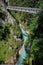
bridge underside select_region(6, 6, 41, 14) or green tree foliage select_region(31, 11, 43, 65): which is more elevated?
green tree foliage select_region(31, 11, 43, 65)

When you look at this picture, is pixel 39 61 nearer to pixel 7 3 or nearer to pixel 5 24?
pixel 5 24

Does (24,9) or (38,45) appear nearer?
(38,45)

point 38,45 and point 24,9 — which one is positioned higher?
point 38,45

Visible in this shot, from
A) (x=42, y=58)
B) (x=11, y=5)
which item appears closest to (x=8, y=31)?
(x=11, y=5)

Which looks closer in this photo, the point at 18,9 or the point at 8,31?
the point at 8,31

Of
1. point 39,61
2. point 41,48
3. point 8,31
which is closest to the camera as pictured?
point 39,61

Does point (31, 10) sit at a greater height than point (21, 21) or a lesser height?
greater

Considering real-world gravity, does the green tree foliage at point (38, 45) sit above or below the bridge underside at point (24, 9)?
above

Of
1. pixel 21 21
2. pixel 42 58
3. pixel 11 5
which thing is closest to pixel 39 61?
pixel 42 58

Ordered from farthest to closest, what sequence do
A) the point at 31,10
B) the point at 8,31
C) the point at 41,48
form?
the point at 31,10, the point at 8,31, the point at 41,48

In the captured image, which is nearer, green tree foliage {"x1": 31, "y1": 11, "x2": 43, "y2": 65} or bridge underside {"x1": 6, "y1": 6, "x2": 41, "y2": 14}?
green tree foliage {"x1": 31, "y1": 11, "x2": 43, "y2": 65}

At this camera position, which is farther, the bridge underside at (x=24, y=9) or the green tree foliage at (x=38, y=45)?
the bridge underside at (x=24, y=9)
